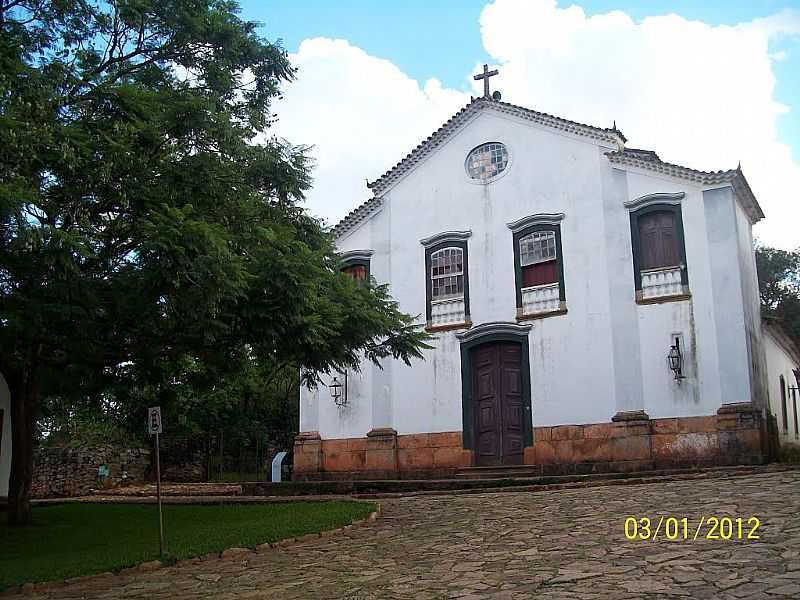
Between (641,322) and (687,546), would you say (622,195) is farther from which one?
(687,546)

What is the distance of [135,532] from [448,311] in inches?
379

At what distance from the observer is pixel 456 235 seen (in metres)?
19.9

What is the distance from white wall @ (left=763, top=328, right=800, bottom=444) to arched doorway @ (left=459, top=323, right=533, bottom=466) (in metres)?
5.51

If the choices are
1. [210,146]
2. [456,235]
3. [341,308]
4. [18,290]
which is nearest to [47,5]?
[210,146]

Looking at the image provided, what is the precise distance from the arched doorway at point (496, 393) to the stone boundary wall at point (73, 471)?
1148 centimetres

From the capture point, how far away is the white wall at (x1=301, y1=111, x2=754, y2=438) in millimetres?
16766

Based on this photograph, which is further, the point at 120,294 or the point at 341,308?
the point at 341,308

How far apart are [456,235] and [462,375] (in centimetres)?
333

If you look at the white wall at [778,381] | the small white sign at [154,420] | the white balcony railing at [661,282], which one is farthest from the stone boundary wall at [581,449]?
the small white sign at [154,420]

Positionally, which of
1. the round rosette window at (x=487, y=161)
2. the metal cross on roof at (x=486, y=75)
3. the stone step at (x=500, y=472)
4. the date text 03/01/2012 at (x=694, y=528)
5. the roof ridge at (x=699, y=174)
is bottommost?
the date text 03/01/2012 at (x=694, y=528)

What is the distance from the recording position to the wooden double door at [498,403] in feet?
60.6

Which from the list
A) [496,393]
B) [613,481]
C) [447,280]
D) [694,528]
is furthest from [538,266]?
[694,528]

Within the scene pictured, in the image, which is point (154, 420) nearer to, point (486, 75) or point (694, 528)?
point (694, 528)

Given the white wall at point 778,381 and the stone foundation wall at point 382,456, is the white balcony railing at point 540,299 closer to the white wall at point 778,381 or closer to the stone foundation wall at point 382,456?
the stone foundation wall at point 382,456
